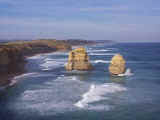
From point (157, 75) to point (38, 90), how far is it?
2570 centimetres

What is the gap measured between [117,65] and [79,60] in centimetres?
906

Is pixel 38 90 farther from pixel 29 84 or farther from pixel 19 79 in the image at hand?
pixel 19 79

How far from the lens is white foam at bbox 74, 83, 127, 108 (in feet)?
95.8

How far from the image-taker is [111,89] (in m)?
35.2

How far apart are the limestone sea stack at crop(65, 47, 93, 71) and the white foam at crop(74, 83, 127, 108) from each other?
1321 centimetres

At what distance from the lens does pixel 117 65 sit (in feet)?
152

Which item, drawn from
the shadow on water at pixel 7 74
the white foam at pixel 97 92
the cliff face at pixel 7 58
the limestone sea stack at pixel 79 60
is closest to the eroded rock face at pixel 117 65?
the limestone sea stack at pixel 79 60

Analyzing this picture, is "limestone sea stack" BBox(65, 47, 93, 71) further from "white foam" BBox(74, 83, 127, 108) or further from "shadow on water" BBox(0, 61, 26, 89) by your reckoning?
"white foam" BBox(74, 83, 127, 108)

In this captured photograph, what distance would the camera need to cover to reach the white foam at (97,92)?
29203mm

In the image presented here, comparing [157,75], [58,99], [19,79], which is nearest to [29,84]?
[19,79]

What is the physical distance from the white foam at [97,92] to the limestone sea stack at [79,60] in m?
13.2

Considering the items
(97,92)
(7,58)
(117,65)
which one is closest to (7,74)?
(7,58)

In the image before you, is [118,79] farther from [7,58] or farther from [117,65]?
[7,58]

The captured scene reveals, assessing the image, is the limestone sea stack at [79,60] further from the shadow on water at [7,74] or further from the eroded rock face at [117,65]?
the shadow on water at [7,74]
